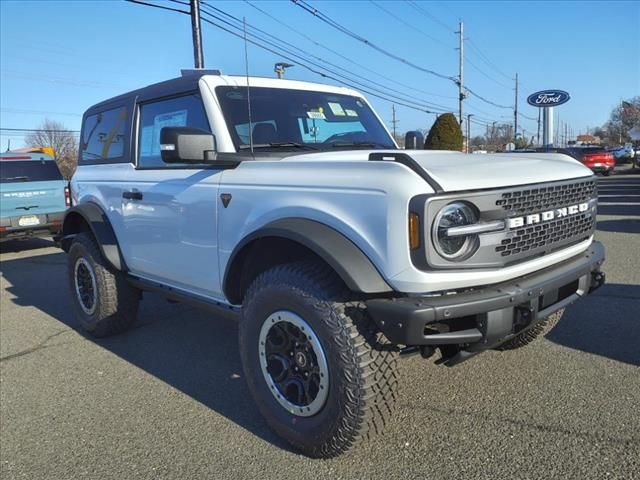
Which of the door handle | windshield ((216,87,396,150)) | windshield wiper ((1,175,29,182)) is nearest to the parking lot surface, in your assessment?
the door handle

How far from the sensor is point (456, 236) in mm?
2375

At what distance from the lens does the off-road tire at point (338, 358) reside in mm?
2521

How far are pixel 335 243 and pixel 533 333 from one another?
2.03 meters

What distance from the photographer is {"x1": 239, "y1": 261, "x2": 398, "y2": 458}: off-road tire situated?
8.27 feet

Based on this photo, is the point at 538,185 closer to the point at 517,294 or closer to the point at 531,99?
the point at 517,294

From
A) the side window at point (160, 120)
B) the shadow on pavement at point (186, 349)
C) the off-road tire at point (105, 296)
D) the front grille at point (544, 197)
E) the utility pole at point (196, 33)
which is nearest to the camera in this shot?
the front grille at point (544, 197)

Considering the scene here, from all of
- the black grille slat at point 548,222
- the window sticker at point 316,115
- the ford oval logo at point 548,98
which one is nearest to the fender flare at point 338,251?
the black grille slat at point 548,222

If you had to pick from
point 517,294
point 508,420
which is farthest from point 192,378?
point 517,294

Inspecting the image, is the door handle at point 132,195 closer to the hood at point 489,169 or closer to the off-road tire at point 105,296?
the off-road tire at point 105,296

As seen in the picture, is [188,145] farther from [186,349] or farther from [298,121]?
[186,349]

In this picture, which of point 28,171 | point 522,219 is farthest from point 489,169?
point 28,171

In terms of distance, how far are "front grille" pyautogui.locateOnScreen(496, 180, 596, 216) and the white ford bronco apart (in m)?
0.01

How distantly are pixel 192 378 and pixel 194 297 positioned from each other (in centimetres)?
Answer: 64

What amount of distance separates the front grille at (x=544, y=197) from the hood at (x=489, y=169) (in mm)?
49
